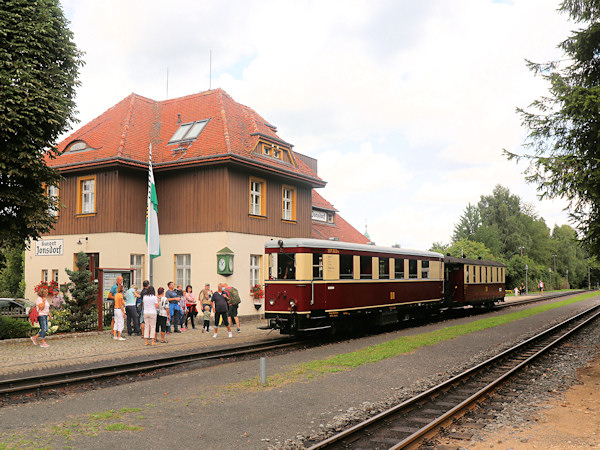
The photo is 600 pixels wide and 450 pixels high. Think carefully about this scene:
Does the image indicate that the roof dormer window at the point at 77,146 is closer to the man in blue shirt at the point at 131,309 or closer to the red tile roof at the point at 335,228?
the man in blue shirt at the point at 131,309

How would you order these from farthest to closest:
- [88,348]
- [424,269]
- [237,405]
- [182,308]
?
[424,269], [182,308], [88,348], [237,405]

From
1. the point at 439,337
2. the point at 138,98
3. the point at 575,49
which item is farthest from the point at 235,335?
the point at 138,98

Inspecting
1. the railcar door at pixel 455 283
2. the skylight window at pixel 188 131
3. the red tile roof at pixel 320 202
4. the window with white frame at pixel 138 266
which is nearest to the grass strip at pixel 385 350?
the railcar door at pixel 455 283

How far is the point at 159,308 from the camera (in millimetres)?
16703

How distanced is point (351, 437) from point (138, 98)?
85.9 feet

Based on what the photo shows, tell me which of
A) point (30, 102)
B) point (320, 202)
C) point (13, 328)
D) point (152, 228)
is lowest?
point (13, 328)

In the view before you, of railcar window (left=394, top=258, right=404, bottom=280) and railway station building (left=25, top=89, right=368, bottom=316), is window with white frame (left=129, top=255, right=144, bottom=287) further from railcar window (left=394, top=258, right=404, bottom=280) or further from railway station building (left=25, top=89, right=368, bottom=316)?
railcar window (left=394, top=258, right=404, bottom=280)

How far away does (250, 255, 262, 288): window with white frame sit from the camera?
24.4 meters

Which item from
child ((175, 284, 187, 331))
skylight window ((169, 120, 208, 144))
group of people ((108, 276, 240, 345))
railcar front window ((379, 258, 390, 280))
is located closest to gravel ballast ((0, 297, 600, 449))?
group of people ((108, 276, 240, 345))

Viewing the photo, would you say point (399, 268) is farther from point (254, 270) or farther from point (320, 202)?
point (320, 202)

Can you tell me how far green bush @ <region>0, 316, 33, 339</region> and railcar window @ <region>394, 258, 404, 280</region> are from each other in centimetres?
1258

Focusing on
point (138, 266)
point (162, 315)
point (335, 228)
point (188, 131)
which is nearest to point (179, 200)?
point (138, 266)

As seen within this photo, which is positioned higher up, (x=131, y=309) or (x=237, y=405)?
(x=131, y=309)

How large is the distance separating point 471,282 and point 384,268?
10541 millimetres
